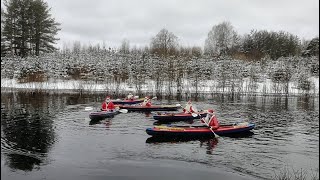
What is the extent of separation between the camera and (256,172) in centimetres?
1728

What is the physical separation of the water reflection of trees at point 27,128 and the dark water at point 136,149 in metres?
0.05

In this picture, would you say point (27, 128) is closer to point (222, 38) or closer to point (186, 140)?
point (186, 140)

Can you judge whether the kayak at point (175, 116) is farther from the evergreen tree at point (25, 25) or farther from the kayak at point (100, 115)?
the evergreen tree at point (25, 25)

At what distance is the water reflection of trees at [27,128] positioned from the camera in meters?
18.8

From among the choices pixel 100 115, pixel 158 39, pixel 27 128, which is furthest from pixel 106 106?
pixel 158 39

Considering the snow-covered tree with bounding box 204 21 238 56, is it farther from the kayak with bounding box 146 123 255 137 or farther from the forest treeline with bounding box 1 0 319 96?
the kayak with bounding box 146 123 255 137

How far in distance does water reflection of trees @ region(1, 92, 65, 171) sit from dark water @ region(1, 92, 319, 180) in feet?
0.15

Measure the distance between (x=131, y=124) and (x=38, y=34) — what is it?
49429 millimetres

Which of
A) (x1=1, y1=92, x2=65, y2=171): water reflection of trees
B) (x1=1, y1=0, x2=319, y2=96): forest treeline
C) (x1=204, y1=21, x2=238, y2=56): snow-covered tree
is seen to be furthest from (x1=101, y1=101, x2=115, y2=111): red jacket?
(x1=204, y1=21, x2=238, y2=56): snow-covered tree

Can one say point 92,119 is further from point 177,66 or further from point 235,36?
point 235,36

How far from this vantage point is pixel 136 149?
21000mm

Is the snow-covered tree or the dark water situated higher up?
the snow-covered tree

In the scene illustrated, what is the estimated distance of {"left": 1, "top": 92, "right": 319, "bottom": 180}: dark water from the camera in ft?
56.0

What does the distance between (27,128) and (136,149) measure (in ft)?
30.8
